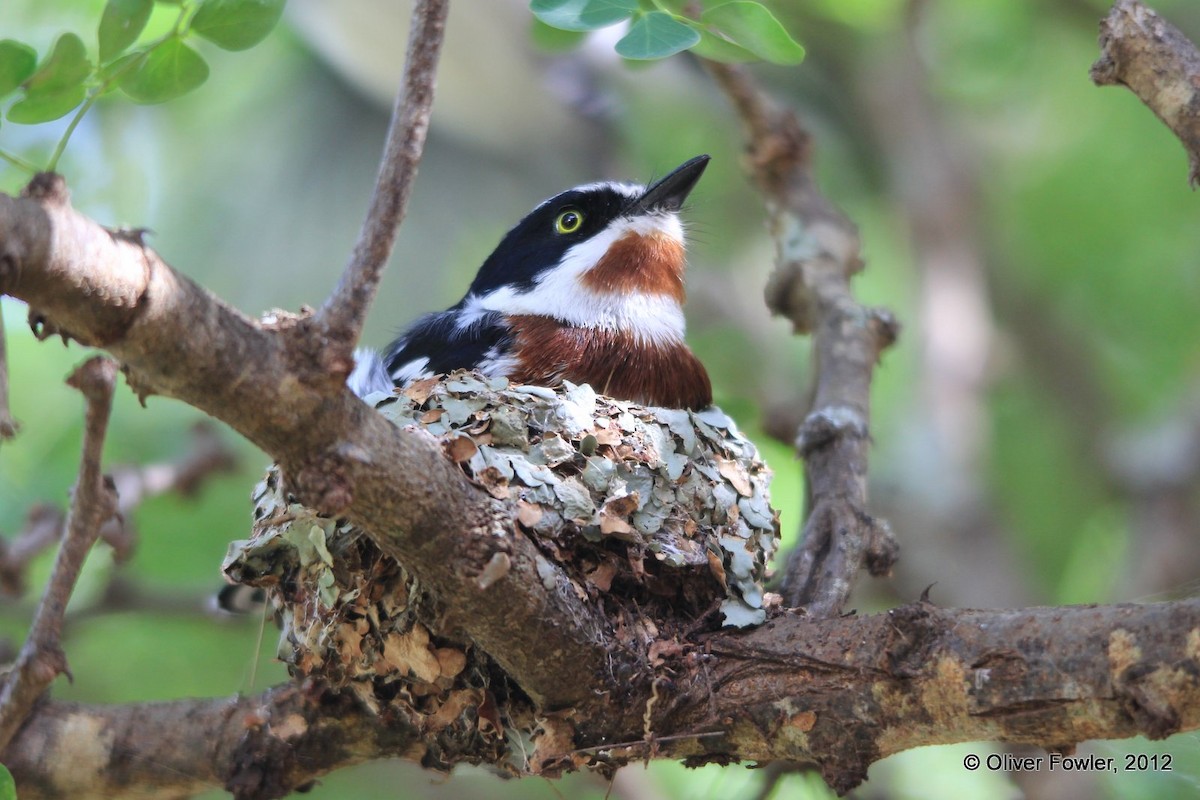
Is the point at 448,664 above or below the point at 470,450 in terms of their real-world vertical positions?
below

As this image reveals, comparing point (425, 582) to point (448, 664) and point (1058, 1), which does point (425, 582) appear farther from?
point (1058, 1)

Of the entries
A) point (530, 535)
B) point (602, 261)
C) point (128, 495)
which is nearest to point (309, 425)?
point (530, 535)

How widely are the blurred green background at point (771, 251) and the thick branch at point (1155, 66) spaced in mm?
2294

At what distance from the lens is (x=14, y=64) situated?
2568 mm

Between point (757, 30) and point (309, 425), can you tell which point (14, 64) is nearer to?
point (309, 425)

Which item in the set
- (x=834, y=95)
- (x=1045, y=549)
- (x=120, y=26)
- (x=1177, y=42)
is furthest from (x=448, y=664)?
(x=834, y=95)

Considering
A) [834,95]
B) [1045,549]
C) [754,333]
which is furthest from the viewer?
[834,95]

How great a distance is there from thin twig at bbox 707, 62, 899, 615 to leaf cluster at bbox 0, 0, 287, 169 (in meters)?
1.93

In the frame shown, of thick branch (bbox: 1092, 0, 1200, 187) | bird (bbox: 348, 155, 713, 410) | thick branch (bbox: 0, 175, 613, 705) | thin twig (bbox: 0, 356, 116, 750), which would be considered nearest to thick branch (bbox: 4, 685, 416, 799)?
thin twig (bbox: 0, 356, 116, 750)

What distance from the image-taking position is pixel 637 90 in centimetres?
912

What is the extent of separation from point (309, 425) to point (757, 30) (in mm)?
1321

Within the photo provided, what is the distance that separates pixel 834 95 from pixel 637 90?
1.77 metres

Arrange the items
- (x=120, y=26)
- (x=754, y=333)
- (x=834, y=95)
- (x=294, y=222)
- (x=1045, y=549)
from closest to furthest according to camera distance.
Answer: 1. (x=120, y=26)
2. (x=754, y=333)
3. (x=1045, y=549)
4. (x=834, y=95)
5. (x=294, y=222)

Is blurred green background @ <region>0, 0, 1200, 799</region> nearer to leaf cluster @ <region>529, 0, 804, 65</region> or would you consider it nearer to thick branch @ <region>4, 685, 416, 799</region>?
thick branch @ <region>4, 685, 416, 799</region>
